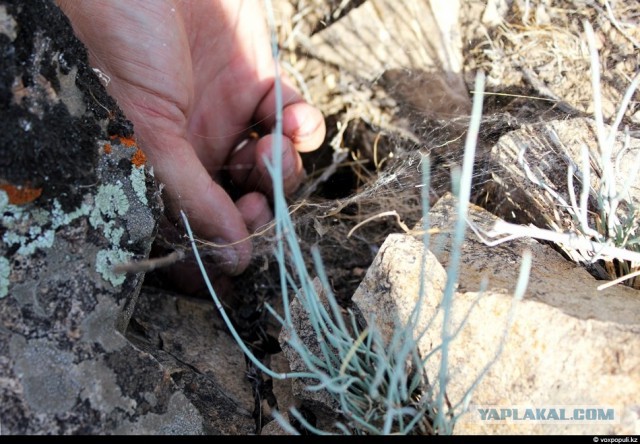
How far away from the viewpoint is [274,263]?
1.99m

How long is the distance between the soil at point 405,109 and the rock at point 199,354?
0.10 meters

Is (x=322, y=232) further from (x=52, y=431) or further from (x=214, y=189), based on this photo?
(x=52, y=431)

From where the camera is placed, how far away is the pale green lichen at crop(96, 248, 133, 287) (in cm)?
134

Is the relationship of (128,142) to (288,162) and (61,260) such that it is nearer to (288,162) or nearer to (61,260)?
(61,260)

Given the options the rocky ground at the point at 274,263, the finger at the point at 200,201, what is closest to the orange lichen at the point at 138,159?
the rocky ground at the point at 274,263

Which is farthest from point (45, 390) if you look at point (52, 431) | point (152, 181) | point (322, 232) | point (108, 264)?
point (322, 232)

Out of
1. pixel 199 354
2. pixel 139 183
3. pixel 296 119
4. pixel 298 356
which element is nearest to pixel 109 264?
pixel 139 183

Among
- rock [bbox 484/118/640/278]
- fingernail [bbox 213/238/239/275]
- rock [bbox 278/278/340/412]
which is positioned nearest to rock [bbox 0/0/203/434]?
rock [bbox 278/278/340/412]

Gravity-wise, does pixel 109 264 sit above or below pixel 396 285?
above

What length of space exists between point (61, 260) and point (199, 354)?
1.60 ft

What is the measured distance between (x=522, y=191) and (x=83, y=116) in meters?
1.20

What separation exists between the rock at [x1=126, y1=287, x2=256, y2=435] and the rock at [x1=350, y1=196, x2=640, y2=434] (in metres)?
0.45

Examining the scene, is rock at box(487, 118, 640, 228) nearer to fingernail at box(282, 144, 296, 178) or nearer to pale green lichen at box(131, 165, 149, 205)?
fingernail at box(282, 144, 296, 178)

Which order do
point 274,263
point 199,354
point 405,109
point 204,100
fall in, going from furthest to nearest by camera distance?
point 405,109
point 204,100
point 274,263
point 199,354
